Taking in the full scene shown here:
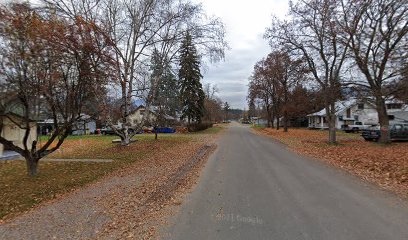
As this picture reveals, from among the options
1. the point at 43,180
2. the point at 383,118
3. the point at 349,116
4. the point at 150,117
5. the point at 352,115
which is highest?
the point at 150,117

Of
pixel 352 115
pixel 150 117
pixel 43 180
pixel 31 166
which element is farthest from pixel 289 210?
pixel 352 115

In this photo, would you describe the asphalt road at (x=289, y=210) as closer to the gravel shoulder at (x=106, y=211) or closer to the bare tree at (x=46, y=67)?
the gravel shoulder at (x=106, y=211)

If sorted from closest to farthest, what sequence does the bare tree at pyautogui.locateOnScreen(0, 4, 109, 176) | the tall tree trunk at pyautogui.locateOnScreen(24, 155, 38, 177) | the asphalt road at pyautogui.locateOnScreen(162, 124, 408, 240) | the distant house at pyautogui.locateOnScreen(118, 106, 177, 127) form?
1. the asphalt road at pyautogui.locateOnScreen(162, 124, 408, 240)
2. the bare tree at pyautogui.locateOnScreen(0, 4, 109, 176)
3. the tall tree trunk at pyautogui.locateOnScreen(24, 155, 38, 177)
4. the distant house at pyautogui.locateOnScreen(118, 106, 177, 127)

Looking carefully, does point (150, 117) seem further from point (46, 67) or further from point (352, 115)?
point (352, 115)

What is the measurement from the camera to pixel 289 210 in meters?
6.33

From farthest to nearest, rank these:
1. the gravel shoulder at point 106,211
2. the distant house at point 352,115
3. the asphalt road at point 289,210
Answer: the distant house at point 352,115 → the gravel shoulder at point 106,211 → the asphalt road at point 289,210

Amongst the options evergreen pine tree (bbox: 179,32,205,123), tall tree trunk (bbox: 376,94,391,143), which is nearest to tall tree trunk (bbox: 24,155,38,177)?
tall tree trunk (bbox: 376,94,391,143)

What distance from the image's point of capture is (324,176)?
10.2 m

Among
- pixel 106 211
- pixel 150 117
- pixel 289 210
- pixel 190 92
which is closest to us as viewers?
pixel 289 210

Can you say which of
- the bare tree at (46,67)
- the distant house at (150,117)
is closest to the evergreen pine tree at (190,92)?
the distant house at (150,117)

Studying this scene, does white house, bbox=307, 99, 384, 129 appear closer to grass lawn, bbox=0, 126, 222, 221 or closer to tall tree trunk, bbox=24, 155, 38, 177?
grass lawn, bbox=0, 126, 222, 221

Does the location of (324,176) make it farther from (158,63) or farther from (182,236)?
(158,63)

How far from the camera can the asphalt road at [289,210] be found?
16.7 feet

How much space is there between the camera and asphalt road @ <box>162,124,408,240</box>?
5082 millimetres
